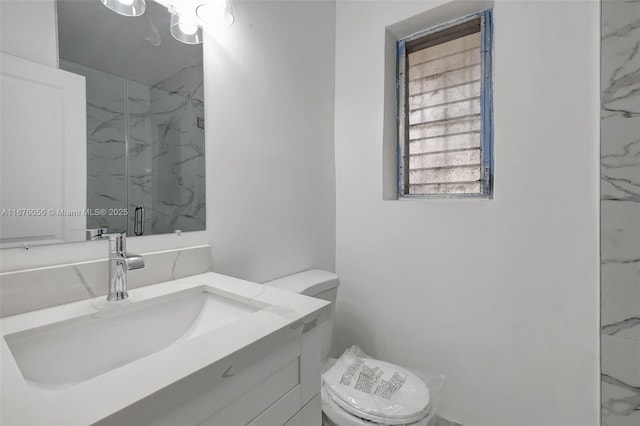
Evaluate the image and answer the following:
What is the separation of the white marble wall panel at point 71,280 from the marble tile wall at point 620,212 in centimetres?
146

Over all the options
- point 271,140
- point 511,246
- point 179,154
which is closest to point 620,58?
point 511,246

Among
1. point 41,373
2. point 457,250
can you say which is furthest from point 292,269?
point 41,373

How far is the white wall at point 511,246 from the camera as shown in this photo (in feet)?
3.55

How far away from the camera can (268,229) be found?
4.21 feet

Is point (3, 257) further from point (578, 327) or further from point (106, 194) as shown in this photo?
point (578, 327)

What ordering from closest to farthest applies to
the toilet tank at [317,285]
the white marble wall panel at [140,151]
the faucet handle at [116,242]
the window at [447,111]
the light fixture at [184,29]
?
1. the faucet handle at [116,242]
2. the white marble wall panel at [140,151]
3. the light fixture at [184,29]
4. the toilet tank at [317,285]
5. the window at [447,111]

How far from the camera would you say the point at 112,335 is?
671 mm

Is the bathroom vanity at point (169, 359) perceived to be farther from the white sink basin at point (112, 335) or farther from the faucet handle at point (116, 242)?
the faucet handle at point (116, 242)

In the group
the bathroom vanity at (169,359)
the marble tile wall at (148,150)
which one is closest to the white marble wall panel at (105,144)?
the marble tile wall at (148,150)

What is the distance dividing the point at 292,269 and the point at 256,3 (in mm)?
1172

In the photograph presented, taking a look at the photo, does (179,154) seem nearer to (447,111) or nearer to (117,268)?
(117,268)

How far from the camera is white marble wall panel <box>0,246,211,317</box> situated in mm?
645

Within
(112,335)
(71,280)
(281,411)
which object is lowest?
(281,411)

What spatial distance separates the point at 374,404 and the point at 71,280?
0.95 metres
